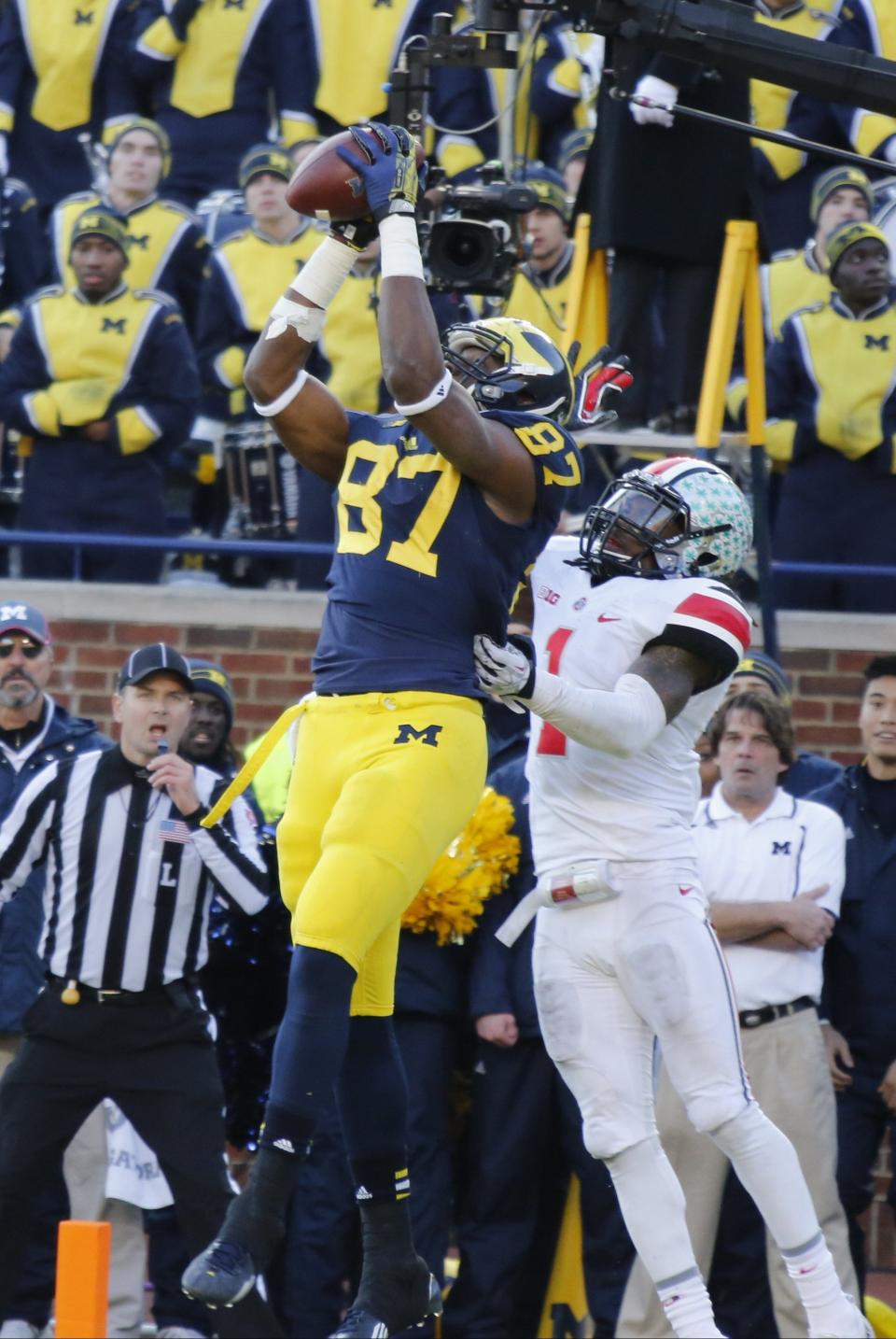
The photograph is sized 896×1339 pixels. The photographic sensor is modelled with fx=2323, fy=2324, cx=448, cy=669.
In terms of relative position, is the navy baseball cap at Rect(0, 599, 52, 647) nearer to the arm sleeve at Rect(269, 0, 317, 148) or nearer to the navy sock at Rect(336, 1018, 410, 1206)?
the navy sock at Rect(336, 1018, 410, 1206)

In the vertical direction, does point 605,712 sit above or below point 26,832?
below

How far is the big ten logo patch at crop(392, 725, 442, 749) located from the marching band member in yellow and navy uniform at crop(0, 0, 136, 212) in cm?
711

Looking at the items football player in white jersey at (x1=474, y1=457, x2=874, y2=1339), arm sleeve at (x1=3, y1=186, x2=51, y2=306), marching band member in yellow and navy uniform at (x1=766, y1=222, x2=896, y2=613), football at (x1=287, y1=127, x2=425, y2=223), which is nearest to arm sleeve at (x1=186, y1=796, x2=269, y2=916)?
football player in white jersey at (x1=474, y1=457, x2=874, y2=1339)

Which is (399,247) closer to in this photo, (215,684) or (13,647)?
(13,647)

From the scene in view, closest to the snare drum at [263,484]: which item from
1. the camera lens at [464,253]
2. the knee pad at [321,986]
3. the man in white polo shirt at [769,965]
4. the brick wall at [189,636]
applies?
the brick wall at [189,636]

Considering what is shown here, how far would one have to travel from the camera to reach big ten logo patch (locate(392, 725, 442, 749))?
509 cm

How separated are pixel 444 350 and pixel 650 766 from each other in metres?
1.20

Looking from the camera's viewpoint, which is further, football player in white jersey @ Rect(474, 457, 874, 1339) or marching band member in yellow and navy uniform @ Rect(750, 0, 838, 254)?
marching band member in yellow and navy uniform @ Rect(750, 0, 838, 254)

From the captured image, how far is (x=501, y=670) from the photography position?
16.9 feet

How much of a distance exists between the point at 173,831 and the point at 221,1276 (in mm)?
2516

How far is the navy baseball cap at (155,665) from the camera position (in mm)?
7066

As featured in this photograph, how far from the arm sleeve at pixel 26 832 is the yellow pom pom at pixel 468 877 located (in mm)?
1148

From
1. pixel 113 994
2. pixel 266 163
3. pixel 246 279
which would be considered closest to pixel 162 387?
pixel 246 279

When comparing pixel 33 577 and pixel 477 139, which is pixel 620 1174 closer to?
pixel 33 577
